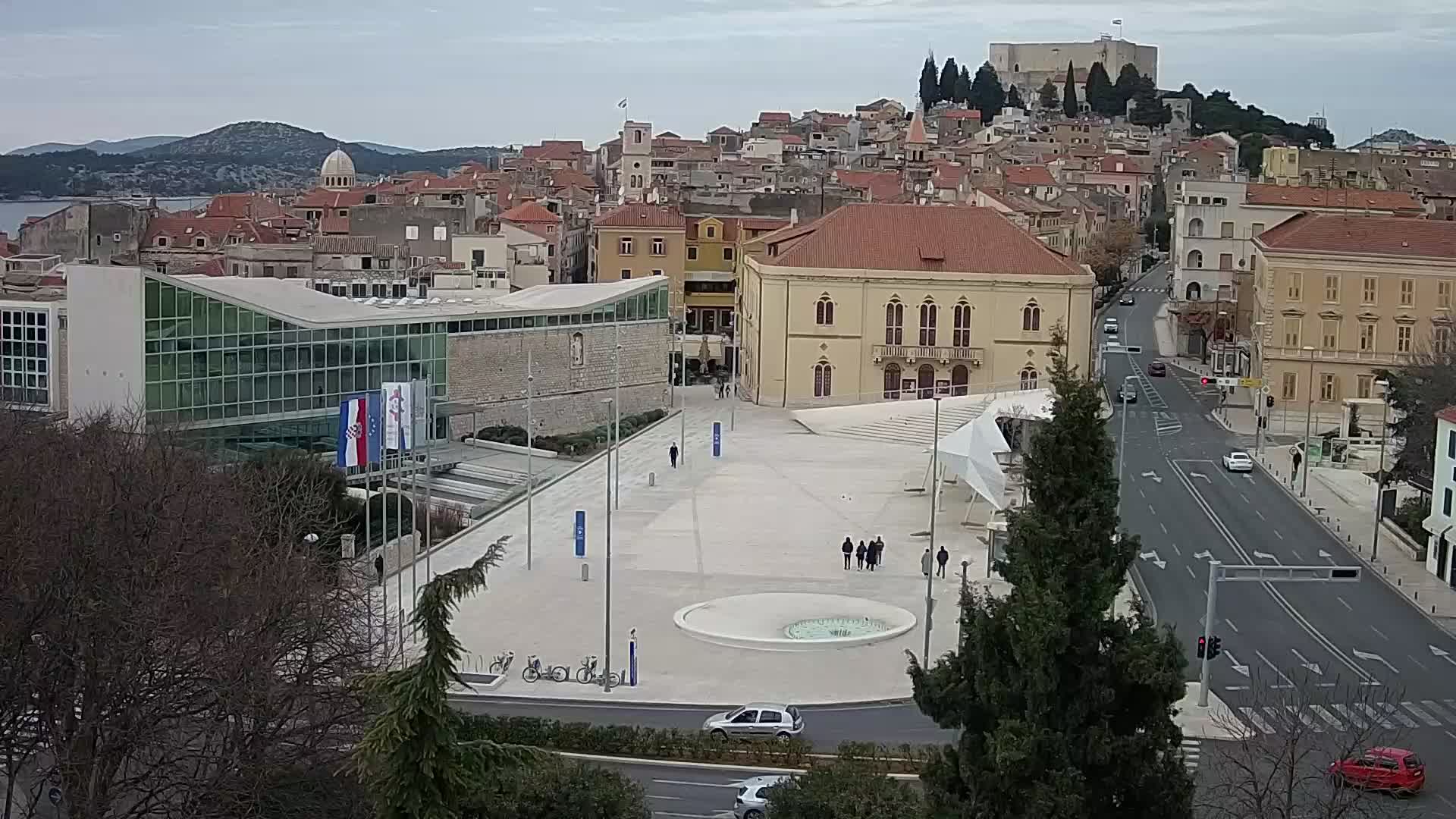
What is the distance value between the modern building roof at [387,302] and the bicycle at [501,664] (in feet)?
55.2

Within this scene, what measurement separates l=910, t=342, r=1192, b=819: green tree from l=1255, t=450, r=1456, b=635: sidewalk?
18.0 meters

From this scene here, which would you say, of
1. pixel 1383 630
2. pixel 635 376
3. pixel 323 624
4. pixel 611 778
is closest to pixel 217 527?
pixel 323 624

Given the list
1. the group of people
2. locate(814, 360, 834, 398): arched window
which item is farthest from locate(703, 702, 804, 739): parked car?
locate(814, 360, 834, 398): arched window

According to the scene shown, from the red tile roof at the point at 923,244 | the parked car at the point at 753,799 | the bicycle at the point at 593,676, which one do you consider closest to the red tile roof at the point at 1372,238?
the red tile roof at the point at 923,244

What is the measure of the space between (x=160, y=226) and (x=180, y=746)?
6651 cm

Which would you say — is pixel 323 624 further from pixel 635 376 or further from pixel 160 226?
pixel 160 226

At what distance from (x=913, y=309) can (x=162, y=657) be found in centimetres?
4209

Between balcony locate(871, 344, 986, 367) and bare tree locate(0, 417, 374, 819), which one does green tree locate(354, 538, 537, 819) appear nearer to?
bare tree locate(0, 417, 374, 819)

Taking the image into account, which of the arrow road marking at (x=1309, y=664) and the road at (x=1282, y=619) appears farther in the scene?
the arrow road marking at (x=1309, y=664)

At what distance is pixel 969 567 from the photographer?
37219mm

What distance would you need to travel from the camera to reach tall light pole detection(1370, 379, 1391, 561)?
38.3m

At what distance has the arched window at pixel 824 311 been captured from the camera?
61.0 metres

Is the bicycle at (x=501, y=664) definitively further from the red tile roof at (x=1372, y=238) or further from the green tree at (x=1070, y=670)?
the red tile roof at (x=1372, y=238)

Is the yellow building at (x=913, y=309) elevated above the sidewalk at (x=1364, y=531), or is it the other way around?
the yellow building at (x=913, y=309)
